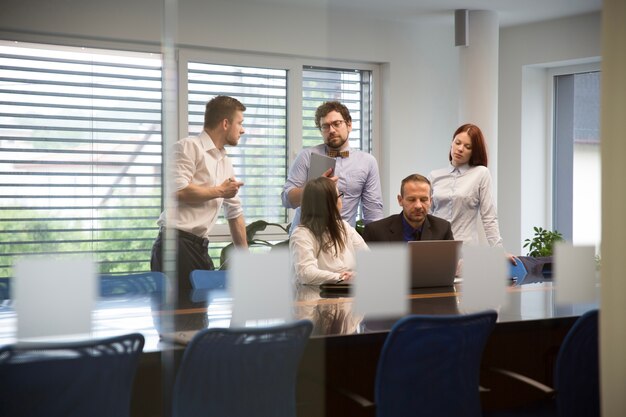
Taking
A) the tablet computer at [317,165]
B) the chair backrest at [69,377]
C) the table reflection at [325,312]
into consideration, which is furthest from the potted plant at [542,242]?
the chair backrest at [69,377]

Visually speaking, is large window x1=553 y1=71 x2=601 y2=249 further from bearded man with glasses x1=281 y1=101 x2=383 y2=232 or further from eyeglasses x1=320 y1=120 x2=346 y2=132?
eyeglasses x1=320 y1=120 x2=346 y2=132

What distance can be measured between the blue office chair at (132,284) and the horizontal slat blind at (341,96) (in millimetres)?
621

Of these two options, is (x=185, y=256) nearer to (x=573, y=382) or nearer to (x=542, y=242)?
(x=542, y=242)

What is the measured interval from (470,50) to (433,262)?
1026 millimetres

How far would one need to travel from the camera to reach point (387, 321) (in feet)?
8.53

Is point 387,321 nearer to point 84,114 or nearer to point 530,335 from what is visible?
point 530,335

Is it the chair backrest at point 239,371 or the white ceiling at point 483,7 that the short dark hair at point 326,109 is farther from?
the chair backrest at point 239,371

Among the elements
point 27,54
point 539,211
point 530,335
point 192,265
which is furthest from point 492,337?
point 27,54

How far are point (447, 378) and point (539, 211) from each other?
646mm

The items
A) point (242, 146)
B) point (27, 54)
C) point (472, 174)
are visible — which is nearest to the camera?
point (27, 54)

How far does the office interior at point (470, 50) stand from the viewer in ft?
7.23

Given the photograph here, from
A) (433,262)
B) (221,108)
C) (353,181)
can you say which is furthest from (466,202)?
(221,108)

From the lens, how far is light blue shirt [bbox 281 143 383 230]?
265 cm

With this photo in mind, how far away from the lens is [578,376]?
9.14ft
